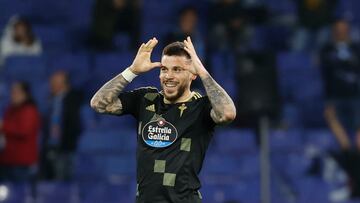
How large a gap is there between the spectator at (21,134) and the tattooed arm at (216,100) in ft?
17.2

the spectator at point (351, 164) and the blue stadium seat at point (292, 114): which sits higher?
the blue stadium seat at point (292, 114)

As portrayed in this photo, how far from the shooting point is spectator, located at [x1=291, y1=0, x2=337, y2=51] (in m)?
12.8

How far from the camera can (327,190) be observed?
11227 mm

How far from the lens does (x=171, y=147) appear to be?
5.40 meters

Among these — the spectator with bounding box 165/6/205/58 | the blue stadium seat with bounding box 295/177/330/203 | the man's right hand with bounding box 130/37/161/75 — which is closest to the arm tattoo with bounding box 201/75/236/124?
the man's right hand with bounding box 130/37/161/75

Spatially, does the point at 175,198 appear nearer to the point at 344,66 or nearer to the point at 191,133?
the point at 191,133

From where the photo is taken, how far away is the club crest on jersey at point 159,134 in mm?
5406

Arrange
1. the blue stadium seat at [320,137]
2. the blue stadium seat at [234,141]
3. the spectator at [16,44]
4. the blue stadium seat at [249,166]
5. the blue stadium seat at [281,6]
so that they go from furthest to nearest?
the blue stadium seat at [281,6]
the spectator at [16,44]
the blue stadium seat at [320,137]
the blue stadium seat at [234,141]
the blue stadium seat at [249,166]

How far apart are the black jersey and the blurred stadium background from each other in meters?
5.26

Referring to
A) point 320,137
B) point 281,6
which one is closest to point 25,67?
point 320,137

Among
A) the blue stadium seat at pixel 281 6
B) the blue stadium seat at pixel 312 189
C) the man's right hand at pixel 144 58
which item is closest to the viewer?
the man's right hand at pixel 144 58

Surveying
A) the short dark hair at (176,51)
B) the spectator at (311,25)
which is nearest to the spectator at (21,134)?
the spectator at (311,25)

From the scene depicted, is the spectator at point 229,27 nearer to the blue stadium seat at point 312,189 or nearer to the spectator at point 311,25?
the spectator at point 311,25

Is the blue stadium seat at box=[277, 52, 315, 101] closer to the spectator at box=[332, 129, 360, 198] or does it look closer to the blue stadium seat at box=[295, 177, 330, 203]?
the spectator at box=[332, 129, 360, 198]
